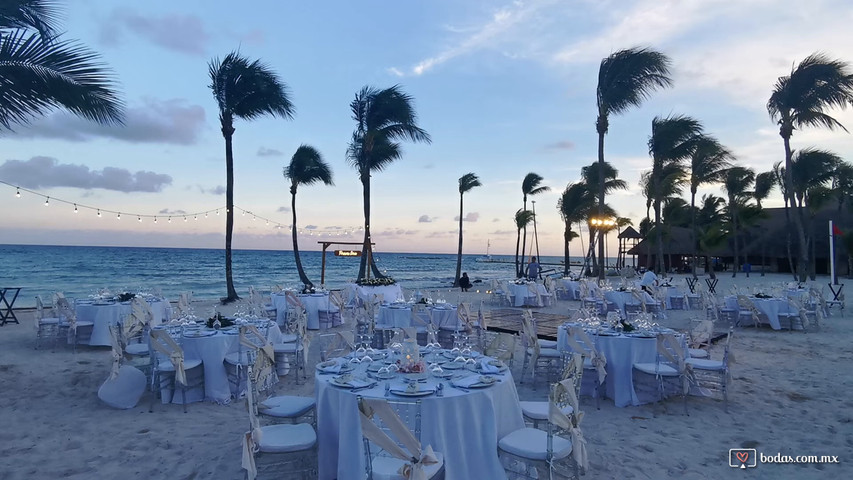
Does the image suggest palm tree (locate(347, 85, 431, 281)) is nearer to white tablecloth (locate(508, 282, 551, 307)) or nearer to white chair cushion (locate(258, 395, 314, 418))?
white tablecloth (locate(508, 282, 551, 307))

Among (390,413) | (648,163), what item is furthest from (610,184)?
(390,413)

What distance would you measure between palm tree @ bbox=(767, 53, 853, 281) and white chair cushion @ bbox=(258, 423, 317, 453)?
23.3 m

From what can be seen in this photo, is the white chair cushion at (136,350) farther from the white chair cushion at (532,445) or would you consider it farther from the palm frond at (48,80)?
the white chair cushion at (532,445)

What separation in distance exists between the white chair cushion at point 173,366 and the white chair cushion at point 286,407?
6.29ft

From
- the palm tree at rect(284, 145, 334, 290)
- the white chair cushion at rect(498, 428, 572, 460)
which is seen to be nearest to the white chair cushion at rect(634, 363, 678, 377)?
the white chair cushion at rect(498, 428, 572, 460)

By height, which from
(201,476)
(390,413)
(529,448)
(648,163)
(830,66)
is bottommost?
(201,476)

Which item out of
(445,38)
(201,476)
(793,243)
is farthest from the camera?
(793,243)

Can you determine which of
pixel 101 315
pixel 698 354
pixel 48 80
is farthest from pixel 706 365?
pixel 101 315

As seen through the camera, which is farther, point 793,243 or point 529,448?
point 793,243

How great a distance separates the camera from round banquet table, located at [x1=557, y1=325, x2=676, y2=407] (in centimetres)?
580

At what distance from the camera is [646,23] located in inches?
421

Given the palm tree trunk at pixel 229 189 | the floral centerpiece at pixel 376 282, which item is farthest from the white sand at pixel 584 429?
the palm tree trunk at pixel 229 189

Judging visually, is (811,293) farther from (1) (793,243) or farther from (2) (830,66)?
(1) (793,243)

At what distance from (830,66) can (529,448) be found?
74.5 feet
